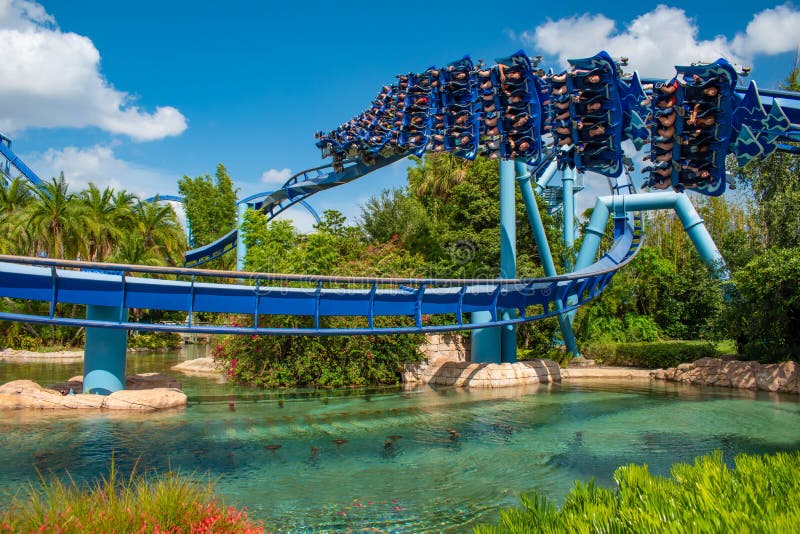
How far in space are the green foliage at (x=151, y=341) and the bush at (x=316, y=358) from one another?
1527 cm

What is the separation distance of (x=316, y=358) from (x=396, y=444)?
27.2 ft

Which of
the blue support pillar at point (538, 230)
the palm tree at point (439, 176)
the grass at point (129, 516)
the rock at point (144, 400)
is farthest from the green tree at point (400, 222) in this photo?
the grass at point (129, 516)

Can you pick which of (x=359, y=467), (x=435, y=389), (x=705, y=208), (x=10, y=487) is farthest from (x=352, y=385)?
(x=705, y=208)

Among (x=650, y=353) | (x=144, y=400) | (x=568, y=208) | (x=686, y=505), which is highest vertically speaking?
(x=568, y=208)

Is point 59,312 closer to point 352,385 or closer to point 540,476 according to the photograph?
point 352,385

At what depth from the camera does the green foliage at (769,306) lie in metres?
16.6

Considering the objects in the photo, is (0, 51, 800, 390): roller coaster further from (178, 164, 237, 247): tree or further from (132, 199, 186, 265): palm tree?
(178, 164, 237, 247): tree

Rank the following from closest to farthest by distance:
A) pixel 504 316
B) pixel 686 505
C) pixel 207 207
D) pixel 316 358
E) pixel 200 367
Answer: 1. pixel 686 505
2. pixel 316 358
3. pixel 504 316
4. pixel 200 367
5. pixel 207 207

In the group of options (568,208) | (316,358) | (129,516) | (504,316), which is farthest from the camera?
(568,208)

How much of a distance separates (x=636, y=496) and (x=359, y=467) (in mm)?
5534

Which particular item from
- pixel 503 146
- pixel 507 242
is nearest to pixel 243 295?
pixel 503 146

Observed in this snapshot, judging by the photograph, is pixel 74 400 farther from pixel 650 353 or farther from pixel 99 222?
pixel 99 222

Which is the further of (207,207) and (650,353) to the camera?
(207,207)

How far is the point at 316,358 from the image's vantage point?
18.6 m
